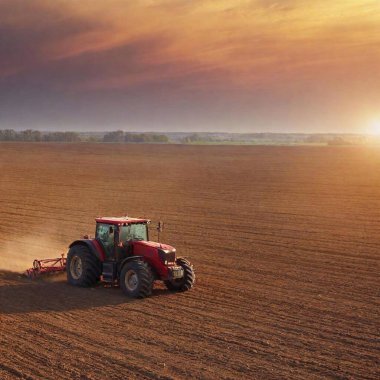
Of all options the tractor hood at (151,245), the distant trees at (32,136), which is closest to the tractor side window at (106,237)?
the tractor hood at (151,245)

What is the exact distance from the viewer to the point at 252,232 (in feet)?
84.5

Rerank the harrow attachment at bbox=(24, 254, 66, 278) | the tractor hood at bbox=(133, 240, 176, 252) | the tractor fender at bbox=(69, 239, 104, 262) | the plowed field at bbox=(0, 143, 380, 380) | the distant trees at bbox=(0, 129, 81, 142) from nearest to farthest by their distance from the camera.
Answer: the plowed field at bbox=(0, 143, 380, 380), the tractor hood at bbox=(133, 240, 176, 252), the tractor fender at bbox=(69, 239, 104, 262), the harrow attachment at bbox=(24, 254, 66, 278), the distant trees at bbox=(0, 129, 81, 142)

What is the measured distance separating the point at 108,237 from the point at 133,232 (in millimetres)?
672

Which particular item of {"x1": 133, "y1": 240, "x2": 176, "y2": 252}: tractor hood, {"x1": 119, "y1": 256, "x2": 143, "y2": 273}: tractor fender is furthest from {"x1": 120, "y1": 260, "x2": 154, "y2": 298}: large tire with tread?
{"x1": 133, "y1": 240, "x2": 176, "y2": 252}: tractor hood

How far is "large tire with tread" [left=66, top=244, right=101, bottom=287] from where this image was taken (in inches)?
623

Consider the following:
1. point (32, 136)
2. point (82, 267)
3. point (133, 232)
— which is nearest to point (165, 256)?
point (133, 232)

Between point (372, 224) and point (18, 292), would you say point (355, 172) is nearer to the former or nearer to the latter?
point (372, 224)

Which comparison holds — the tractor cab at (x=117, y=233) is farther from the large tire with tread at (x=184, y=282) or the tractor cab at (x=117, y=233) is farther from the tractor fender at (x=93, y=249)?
the large tire with tread at (x=184, y=282)

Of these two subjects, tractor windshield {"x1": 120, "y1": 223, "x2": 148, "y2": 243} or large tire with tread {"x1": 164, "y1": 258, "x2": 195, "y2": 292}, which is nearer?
large tire with tread {"x1": 164, "y1": 258, "x2": 195, "y2": 292}

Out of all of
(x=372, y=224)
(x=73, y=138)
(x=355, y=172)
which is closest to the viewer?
(x=372, y=224)

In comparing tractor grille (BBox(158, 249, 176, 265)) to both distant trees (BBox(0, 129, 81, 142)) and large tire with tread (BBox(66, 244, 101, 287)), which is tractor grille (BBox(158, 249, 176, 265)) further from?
distant trees (BBox(0, 129, 81, 142))

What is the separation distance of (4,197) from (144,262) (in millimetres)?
24839

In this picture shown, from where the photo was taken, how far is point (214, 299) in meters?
14.9

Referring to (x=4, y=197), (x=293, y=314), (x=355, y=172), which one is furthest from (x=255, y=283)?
(x=355, y=172)
